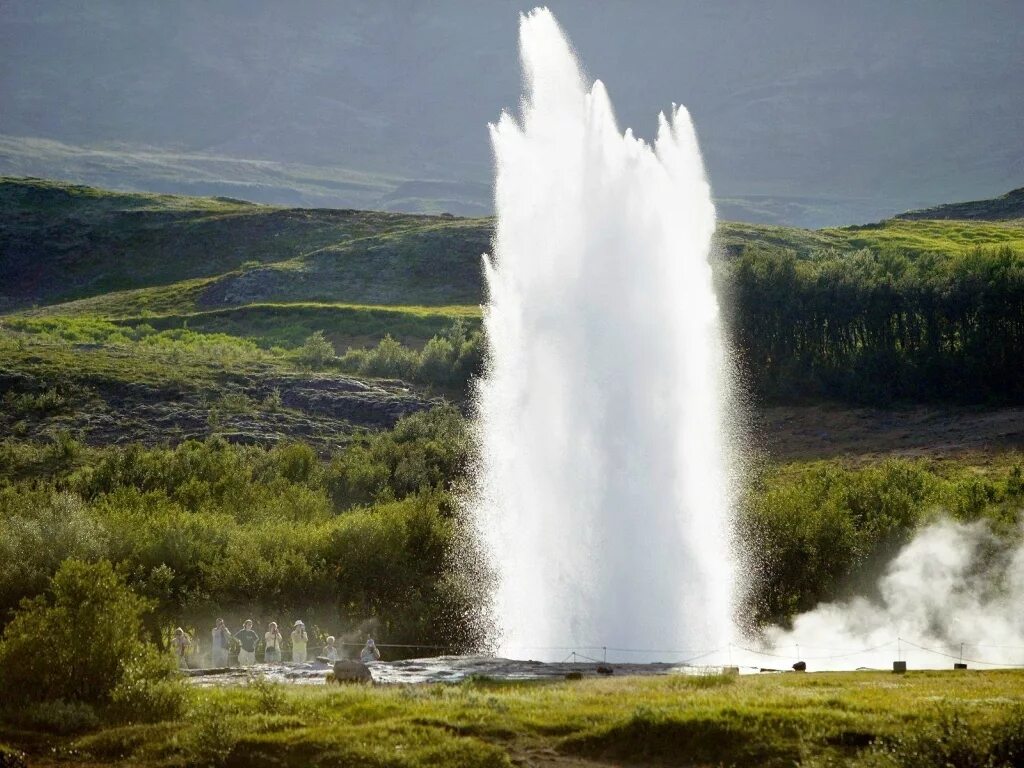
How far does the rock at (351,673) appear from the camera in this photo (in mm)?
→ 31891

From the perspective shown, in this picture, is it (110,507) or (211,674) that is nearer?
(211,674)

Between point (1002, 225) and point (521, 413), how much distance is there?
171803 millimetres

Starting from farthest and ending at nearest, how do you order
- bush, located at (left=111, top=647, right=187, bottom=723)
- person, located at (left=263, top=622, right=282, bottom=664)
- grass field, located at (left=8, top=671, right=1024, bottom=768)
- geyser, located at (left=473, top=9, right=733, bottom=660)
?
geyser, located at (left=473, top=9, right=733, bottom=660)
person, located at (left=263, top=622, right=282, bottom=664)
bush, located at (left=111, top=647, right=187, bottom=723)
grass field, located at (left=8, top=671, right=1024, bottom=768)

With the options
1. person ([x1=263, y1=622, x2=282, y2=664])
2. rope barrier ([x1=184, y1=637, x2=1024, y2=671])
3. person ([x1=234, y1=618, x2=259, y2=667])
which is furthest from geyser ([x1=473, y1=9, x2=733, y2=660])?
person ([x1=234, y1=618, x2=259, y2=667])

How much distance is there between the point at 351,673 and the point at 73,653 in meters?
6.94

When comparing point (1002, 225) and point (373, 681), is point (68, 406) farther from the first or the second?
point (1002, 225)

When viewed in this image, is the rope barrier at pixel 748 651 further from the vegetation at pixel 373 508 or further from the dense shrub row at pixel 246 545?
the dense shrub row at pixel 246 545

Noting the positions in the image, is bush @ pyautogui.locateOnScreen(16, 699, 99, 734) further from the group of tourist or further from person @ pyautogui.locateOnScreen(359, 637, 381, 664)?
the group of tourist

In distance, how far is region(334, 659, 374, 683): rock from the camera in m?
31.9

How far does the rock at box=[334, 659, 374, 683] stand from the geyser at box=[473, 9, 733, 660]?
349 inches

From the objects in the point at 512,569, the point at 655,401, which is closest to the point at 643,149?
the point at 655,401

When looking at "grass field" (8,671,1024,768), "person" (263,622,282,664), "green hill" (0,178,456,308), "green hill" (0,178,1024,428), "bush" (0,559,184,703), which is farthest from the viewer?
"green hill" (0,178,456,308)

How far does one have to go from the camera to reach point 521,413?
4800 centimetres

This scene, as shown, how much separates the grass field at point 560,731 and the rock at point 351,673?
2993mm
